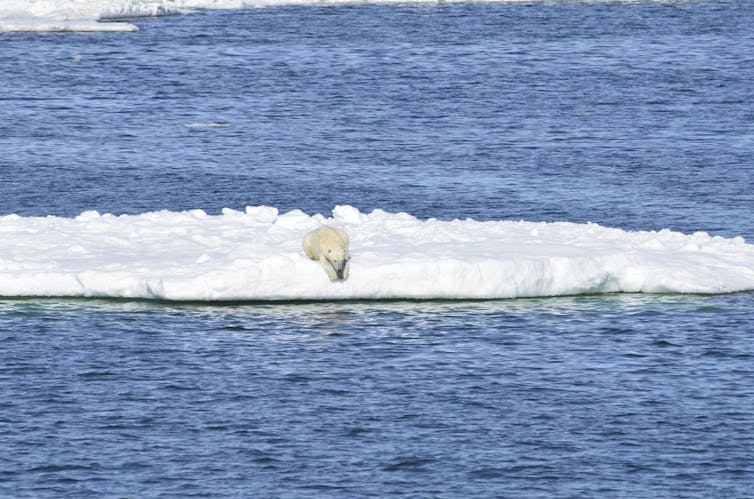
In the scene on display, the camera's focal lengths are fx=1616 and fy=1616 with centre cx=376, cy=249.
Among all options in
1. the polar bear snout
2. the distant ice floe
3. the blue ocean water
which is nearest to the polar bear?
the polar bear snout

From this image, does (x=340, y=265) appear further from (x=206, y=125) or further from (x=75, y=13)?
(x=75, y=13)

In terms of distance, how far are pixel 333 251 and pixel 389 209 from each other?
54.2 ft

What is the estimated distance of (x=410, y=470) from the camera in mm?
27562

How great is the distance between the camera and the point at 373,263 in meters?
37.2

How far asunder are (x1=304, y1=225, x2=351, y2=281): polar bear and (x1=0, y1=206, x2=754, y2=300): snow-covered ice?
279 millimetres

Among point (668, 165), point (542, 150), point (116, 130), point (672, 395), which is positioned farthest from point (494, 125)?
point (672, 395)

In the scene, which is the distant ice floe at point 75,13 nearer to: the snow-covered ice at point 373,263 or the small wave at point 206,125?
the small wave at point 206,125

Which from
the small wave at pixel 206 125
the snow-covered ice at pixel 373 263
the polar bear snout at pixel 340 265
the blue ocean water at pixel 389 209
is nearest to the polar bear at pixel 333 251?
the polar bear snout at pixel 340 265

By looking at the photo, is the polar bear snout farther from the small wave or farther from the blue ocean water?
the small wave

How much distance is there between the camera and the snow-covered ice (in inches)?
1457

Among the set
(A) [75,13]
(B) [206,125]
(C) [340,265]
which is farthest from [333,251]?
(A) [75,13]

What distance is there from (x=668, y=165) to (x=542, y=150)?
5834 mm

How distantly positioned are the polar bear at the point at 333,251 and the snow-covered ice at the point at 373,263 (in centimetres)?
28

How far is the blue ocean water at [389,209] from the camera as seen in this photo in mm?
28188
